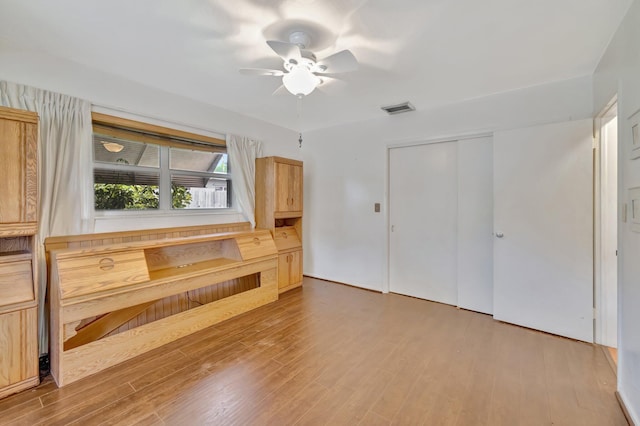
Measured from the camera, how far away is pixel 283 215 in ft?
13.3

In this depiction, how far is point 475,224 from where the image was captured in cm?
327

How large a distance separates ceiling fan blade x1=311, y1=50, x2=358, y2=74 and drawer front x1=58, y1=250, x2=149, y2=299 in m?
2.20

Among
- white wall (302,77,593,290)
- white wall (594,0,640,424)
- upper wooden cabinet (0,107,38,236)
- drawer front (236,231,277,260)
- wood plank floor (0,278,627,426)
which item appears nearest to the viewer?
white wall (594,0,640,424)

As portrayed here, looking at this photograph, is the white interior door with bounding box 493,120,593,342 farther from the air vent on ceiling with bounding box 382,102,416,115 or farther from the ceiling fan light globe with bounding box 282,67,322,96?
the ceiling fan light globe with bounding box 282,67,322,96

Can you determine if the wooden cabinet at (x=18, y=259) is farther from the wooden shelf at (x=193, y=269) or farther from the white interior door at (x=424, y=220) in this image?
the white interior door at (x=424, y=220)

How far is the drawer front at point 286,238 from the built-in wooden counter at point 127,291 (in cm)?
60

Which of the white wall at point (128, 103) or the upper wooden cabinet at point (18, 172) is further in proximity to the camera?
the white wall at point (128, 103)

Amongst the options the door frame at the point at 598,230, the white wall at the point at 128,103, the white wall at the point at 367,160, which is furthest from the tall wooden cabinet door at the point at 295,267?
the door frame at the point at 598,230

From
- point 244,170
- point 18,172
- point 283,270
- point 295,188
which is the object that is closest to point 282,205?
point 295,188

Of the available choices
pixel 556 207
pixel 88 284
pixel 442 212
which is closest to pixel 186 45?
pixel 88 284

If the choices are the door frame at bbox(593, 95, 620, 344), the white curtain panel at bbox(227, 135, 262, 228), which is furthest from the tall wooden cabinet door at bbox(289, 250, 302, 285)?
the door frame at bbox(593, 95, 620, 344)

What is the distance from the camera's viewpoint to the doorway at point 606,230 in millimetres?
2443

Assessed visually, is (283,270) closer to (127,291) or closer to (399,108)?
(127,291)

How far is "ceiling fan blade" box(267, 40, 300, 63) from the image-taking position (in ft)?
5.86
